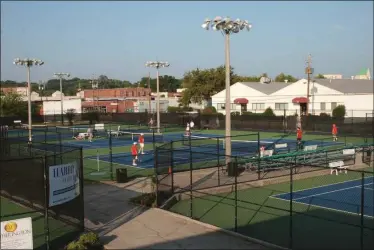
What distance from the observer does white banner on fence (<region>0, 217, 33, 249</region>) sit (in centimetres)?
959

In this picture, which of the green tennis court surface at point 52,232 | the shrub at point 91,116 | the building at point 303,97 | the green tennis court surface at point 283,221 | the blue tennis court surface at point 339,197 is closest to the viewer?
the green tennis court surface at point 52,232

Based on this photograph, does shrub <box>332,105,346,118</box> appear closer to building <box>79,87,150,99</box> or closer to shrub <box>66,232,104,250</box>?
shrub <box>66,232,104,250</box>

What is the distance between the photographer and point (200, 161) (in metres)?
27.5

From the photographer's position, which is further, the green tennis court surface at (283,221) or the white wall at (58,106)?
the white wall at (58,106)

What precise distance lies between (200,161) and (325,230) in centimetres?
1402

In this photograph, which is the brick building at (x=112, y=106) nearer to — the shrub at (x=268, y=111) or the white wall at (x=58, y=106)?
the white wall at (x=58, y=106)

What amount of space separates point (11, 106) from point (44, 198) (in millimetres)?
79504

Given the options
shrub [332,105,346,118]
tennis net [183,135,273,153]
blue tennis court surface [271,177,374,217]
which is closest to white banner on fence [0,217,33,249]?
blue tennis court surface [271,177,374,217]

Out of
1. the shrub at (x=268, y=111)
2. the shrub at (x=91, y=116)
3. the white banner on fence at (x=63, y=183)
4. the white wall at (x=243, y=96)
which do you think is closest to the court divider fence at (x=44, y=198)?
the white banner on fence at (x=63, y=183)

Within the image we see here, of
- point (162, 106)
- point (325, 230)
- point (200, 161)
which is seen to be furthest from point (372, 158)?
point (162, 106)

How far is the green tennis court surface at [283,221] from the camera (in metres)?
12.8

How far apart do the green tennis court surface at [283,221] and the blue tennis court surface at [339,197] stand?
379 millimetres

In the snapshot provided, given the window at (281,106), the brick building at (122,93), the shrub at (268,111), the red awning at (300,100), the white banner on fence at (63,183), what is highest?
the brick building at (122,93)

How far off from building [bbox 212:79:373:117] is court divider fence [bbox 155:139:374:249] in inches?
1436
